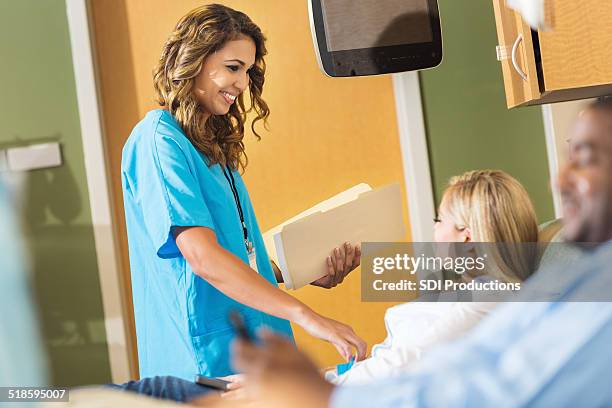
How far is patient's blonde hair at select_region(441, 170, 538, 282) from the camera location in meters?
1.18

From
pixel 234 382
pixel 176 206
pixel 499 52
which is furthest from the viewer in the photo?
pixel 499 52

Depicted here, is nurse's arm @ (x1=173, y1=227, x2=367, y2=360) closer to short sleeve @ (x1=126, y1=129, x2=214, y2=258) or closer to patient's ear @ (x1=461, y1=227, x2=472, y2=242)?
short sleeve @ (x1=126, y1=129, x2=214, y2=258)

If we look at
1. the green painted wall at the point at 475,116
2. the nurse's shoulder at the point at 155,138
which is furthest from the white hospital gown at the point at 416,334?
the green painted wall at the point at 475,116

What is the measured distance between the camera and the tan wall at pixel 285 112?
2.15m

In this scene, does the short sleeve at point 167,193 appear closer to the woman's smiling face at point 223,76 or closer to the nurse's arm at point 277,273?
the woman's smiling face at point 223,76

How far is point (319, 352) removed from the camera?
2166 millimetres

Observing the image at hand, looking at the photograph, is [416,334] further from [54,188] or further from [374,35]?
[54,188]

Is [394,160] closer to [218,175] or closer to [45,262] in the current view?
[218,175]

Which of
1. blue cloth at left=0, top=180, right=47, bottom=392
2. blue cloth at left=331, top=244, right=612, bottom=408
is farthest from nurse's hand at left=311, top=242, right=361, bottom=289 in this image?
blue cloth at left=331, top=244, right=612, bottom=408

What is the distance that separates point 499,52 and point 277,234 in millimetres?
640

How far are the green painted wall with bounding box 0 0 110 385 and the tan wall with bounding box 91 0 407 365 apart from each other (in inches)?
4.0

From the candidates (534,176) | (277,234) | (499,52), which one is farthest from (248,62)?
(534,176)

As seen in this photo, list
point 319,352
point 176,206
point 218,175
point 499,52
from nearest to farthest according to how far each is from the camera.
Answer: point 176,206 → point 218,175 → point 499,52 → point 319,352

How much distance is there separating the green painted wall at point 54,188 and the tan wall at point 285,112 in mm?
103
